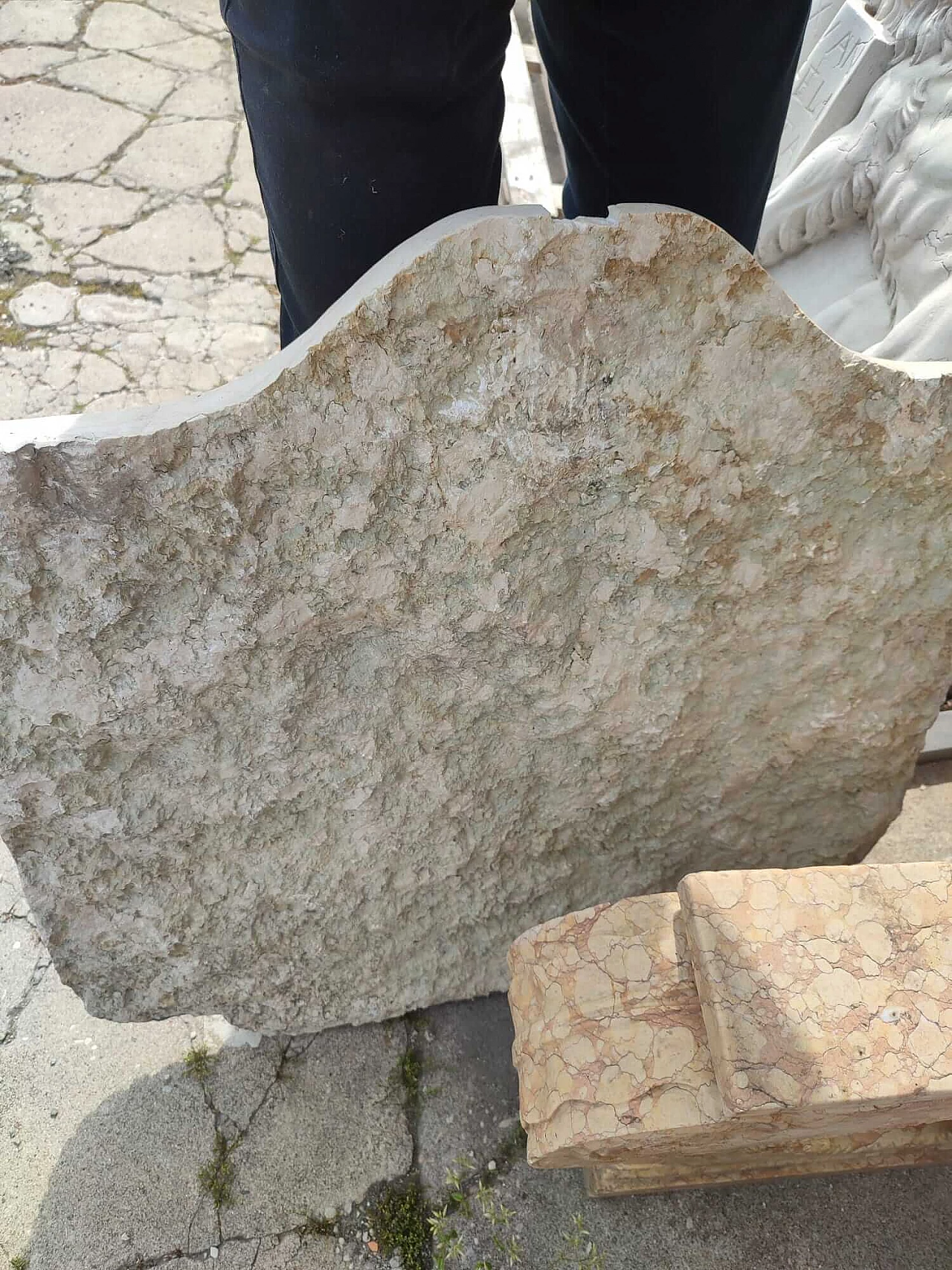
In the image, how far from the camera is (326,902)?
1183 millimetres

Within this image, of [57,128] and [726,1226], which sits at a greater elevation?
[57,128]

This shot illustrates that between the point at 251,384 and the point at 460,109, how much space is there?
0.30 meters

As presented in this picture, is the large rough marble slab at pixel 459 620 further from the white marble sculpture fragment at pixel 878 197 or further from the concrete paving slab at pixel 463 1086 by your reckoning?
the white marble sculpture fragment at pixel 878 197

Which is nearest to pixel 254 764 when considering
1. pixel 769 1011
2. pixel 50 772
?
pixel 50 772

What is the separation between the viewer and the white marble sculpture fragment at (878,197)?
5.53 feet

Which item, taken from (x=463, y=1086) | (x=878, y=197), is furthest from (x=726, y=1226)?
(x=878, y=197)

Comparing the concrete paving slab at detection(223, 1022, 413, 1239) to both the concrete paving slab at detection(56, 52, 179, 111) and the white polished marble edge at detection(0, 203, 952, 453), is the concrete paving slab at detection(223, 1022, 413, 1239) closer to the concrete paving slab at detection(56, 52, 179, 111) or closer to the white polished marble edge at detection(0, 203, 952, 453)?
the white polished marble edge at detection(0, 203, 952, 453)

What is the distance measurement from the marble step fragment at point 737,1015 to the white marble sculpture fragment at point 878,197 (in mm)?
925

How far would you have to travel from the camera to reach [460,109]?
887 millimetres

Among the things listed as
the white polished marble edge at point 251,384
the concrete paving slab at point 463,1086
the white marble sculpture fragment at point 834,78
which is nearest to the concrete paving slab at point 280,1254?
the concrete paving slab at point 463,1086

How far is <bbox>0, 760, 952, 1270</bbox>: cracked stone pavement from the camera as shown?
1.25m

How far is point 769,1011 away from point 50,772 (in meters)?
0.73

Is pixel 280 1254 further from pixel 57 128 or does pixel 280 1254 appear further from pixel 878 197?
pixel 57 128

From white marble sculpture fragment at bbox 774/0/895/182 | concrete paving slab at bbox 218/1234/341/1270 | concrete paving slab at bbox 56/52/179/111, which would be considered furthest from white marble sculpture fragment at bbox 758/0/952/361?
concrete paving slab at bbox 56/52/179/111
